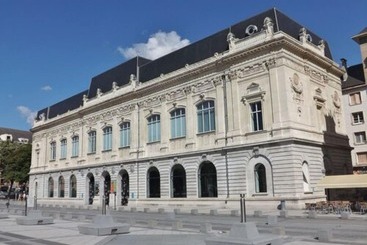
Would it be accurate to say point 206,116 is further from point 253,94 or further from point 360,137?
point 360,137

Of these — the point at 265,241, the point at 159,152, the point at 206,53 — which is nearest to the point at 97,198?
the point at 159,152

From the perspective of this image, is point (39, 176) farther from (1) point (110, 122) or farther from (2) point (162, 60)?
(2) point (162, 60)

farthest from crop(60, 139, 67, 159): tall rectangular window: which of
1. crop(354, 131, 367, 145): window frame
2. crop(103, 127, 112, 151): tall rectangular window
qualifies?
crop(354, 131, 367, 145): window frame

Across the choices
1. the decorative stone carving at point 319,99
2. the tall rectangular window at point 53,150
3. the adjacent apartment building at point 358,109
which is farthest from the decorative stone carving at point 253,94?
the tall rectangular window at point 53,150

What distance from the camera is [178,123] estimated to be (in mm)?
43125

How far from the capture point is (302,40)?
1479 inches

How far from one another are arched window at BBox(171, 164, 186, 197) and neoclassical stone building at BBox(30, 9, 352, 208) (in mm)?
109

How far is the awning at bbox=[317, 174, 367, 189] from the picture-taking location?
2869 cm

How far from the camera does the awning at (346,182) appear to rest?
2869cm

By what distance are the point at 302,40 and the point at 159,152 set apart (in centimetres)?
1989

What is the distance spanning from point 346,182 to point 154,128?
23.5 meters

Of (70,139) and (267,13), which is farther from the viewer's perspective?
→ (70,139)

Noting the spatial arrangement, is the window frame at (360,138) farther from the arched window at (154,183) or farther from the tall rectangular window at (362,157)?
the arched window at (154,183)

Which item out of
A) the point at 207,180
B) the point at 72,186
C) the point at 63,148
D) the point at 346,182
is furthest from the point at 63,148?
the point at 346,182
